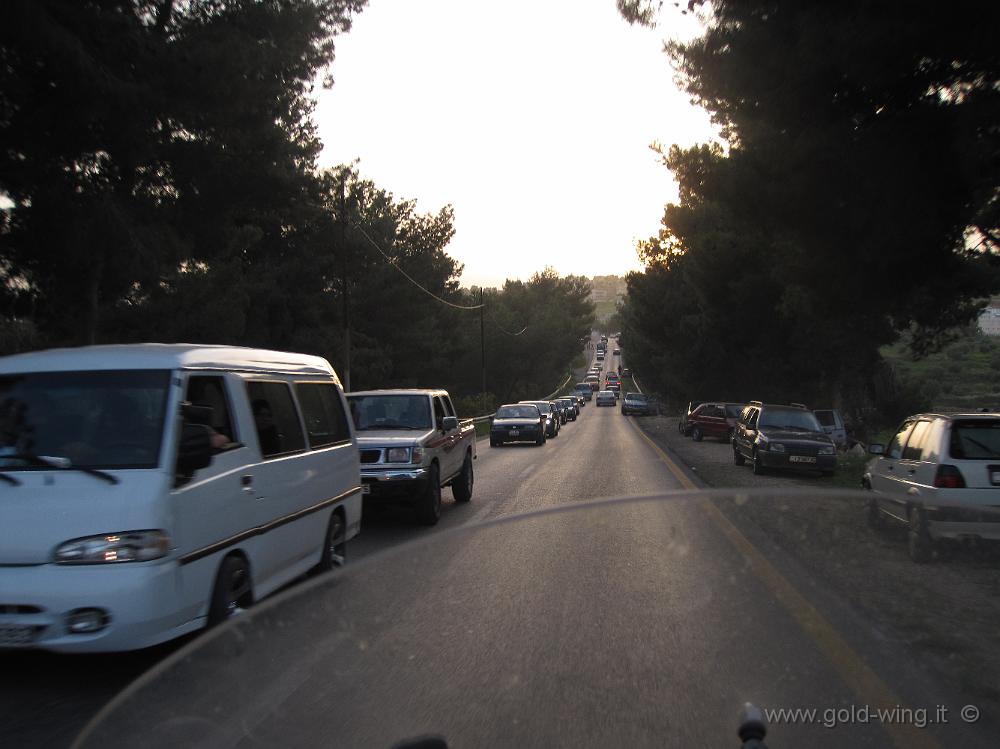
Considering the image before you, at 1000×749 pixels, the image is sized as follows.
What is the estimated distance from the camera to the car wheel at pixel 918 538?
7.11 ft

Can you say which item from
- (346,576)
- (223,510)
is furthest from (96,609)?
(346,576)

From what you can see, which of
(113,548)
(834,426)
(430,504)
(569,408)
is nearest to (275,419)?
(113,548)

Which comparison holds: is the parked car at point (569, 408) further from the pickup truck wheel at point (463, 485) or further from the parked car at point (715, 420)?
the pickup truck wheel at point (463, 485)

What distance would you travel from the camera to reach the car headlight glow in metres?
11.1

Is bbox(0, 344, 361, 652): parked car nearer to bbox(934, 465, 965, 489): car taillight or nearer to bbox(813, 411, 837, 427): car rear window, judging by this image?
bbox(934, 465, 965, 489): car taillight

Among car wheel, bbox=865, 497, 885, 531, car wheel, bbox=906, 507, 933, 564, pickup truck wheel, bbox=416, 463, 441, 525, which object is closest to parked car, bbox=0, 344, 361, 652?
car wheel, bbox=865, 497, 885, 531

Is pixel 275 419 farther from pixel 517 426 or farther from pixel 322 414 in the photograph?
pixel 517 426

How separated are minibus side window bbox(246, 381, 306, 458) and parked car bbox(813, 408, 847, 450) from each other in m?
22.3

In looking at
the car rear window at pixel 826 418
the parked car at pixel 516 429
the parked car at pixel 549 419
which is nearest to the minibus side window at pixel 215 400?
the parked car at pixel 516 429

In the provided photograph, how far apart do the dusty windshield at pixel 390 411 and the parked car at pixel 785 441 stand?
9.43 metres

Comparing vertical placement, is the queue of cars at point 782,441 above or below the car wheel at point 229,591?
above

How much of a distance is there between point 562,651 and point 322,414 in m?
6.06

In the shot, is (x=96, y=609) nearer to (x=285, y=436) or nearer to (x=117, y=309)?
(x=285, y=436)

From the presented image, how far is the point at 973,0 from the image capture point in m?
9.99
